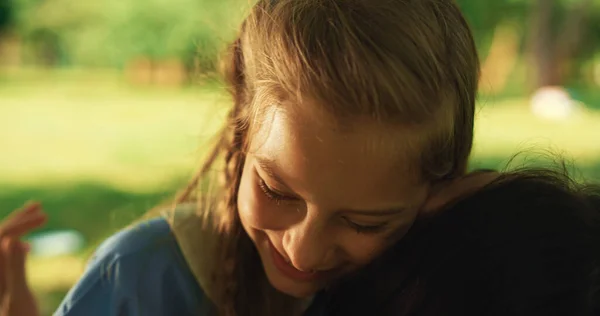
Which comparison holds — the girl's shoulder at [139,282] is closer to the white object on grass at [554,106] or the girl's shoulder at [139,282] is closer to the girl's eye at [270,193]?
the girl's eye at [270,193]

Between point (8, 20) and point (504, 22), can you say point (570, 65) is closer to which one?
point (504, 22)

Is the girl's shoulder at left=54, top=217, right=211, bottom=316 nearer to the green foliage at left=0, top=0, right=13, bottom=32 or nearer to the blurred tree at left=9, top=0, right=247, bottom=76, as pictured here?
the blurred tree at left=9, top=0, right=247, bottom=76

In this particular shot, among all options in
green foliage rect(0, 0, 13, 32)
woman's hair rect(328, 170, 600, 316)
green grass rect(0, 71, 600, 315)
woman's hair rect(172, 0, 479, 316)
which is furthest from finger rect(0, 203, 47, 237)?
green foliage rect(0, 0, 13, 32)

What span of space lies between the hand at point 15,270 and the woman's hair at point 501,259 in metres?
0.88

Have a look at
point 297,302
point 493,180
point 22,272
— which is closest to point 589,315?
point 493,180

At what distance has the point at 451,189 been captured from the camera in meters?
1.11

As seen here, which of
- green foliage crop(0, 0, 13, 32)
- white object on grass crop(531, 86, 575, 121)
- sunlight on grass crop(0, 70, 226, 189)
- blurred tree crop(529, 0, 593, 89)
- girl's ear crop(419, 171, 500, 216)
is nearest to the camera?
girl's ear crop(419, 171, 500, 216)

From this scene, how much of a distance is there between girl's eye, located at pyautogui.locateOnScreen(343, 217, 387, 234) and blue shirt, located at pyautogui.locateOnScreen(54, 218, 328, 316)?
0.19 metres

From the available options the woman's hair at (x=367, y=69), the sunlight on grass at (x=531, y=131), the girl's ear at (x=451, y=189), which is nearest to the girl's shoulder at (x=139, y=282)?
the woman's hair at (x=367, y=69)

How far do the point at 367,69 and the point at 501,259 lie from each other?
26 centimetres

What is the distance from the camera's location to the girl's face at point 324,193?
38.6 inches

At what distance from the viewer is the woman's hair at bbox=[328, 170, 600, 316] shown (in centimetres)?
88

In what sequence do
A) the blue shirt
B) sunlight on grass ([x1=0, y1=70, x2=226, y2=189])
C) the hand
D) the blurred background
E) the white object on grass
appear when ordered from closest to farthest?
the blue shirt < the hand < the blurred background < sunlight on grass ([x1=0, y1=70, x2=226, y2=189]) < the white object on grass

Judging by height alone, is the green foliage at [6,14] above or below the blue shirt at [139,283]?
below
